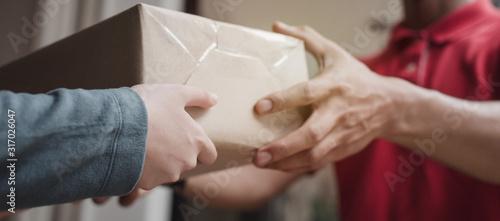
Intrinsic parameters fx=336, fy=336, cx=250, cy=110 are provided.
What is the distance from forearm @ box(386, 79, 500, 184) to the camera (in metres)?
0.50

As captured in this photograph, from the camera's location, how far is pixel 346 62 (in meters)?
0.47

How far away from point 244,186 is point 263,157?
412 mm

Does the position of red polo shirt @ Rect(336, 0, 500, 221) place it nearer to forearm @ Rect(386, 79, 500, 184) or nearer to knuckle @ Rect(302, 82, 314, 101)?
forearm @ Rect(386, 79, 500, 184)

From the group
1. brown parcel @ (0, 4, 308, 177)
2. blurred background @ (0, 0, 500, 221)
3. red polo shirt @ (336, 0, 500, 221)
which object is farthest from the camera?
blurred background @ (0, 0, 500, 221)

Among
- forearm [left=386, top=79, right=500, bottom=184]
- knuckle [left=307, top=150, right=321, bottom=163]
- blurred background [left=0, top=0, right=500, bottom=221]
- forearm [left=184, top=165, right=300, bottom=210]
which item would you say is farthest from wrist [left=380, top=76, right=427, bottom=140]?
forearm [left=184, top=165, right=300, bottom=210]

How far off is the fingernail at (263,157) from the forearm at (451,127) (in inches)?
8.6

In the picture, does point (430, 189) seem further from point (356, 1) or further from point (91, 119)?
point (356, 1)

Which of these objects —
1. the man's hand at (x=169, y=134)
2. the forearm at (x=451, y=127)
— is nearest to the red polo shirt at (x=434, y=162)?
the forearm at (x=451, y=127)

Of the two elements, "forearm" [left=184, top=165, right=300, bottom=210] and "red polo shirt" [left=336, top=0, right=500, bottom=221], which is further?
"forearm" [left=184, top=165, right=300, bottom=210]

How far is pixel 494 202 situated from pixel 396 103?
10.9 inches

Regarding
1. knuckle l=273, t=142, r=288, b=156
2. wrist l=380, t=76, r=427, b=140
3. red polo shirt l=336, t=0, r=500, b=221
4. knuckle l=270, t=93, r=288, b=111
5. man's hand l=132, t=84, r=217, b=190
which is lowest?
red polo shirt l=336, t=0, r=500, b=221

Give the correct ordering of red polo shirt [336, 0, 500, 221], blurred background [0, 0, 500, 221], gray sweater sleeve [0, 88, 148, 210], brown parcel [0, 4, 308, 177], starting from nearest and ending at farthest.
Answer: gray sweater sleeve [0, 88, 148, 210]
brown parcel [0, 4, 308, 177]
red polo shirt [336, 0, 500, 221]
blurred background [0, 0, 500, 221]

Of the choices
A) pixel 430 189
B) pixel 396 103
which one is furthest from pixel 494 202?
pixel 396 103

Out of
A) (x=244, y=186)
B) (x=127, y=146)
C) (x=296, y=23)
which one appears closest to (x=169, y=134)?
(x=127, y=146)
